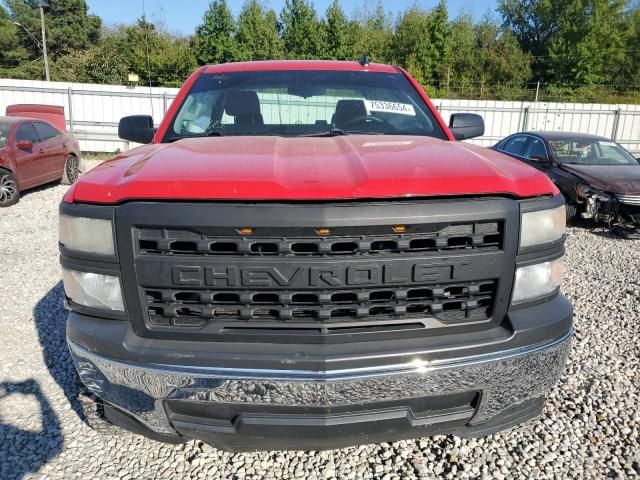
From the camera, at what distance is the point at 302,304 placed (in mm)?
1688

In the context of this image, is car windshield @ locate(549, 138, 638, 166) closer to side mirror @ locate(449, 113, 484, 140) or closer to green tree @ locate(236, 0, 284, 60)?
side mirror @ locate(449, 113, 484, 140)

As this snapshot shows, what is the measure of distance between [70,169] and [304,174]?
10.8 metres

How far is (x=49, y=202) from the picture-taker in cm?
910

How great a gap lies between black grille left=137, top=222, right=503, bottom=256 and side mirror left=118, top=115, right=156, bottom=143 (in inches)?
69.8

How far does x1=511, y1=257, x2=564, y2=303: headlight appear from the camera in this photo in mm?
1800

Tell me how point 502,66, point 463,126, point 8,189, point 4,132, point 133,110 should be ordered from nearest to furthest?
point 463,126
point 8,189
point 4,132
point 133,110
point 502,66

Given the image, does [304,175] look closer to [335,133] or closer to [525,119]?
[335,133]

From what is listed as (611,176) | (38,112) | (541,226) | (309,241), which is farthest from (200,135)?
(38,112)

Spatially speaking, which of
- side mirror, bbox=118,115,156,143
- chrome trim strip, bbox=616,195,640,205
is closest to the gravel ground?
side mirror, bbox=118,115,156,143

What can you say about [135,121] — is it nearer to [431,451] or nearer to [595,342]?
[431,451]

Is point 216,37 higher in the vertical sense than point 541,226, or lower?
higher

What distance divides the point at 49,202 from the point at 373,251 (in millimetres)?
9244

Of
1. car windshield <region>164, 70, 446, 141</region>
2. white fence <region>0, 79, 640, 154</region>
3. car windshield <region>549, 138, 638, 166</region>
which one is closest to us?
car windshield <region>164, 70, 446, 141</region>

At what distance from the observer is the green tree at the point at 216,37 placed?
31.3 metres
